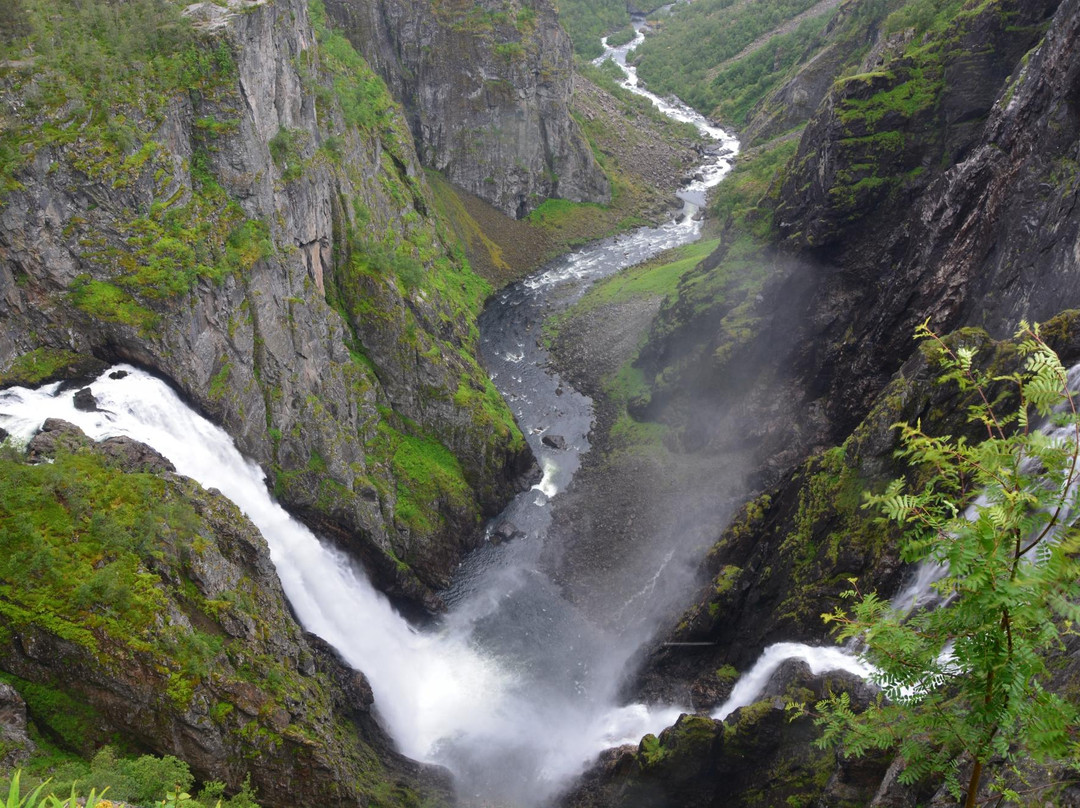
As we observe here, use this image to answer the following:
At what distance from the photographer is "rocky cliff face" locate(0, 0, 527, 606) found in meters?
28.1

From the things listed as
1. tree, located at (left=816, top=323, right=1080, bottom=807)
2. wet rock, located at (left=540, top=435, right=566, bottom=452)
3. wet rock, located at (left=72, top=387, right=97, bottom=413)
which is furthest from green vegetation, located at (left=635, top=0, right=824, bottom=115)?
tree, located at (left=816, top=323, right=1080, bottom=807)

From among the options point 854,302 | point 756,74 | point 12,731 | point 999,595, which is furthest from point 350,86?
point 756,74

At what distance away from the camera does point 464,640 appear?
128 feet

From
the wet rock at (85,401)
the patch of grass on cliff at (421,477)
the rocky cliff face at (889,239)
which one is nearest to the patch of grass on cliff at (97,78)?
the wet rock at (85,401)

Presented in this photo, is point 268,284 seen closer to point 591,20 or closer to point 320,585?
point 320,585

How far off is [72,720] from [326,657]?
12.8 meters

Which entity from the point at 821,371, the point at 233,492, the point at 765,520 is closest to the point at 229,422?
the point at 233,492

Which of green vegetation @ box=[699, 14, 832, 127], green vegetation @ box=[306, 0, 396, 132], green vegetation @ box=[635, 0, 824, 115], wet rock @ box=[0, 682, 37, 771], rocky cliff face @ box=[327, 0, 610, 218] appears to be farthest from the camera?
green vegetation @ box=[635, 0, 824, 115]

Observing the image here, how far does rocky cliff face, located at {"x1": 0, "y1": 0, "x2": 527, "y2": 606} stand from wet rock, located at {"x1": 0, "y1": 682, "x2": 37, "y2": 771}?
1289 centimetres

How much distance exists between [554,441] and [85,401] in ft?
108

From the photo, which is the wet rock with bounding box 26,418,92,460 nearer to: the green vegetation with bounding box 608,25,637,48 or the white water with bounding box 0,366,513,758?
the white water with bounding box 0,366,513,758

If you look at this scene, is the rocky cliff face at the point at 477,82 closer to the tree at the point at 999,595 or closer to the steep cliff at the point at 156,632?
the steep cliff at the point at 156,632

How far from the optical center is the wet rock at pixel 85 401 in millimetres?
26812

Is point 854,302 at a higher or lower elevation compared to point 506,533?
higher
